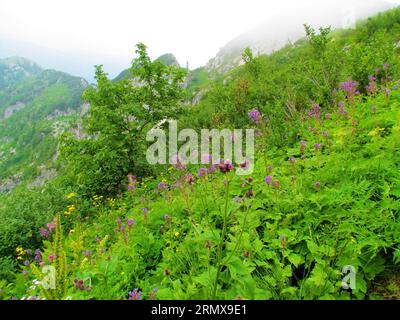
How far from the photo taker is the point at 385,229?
2.91 meters

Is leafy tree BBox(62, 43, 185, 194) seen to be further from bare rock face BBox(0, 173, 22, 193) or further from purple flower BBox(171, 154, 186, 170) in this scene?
bare rock face BBox(0, 173, 22, 193)

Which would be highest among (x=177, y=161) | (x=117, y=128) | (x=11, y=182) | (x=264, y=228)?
(x=117, y=128)

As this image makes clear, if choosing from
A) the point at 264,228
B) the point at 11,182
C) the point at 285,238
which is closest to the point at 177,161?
the point at 264,228

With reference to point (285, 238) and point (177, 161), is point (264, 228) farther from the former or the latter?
point (177, 161)

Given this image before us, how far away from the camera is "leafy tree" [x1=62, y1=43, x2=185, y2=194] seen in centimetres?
1056

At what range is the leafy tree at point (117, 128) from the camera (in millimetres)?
10562

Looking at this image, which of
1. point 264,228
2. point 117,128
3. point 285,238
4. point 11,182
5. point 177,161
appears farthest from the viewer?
point 11,182

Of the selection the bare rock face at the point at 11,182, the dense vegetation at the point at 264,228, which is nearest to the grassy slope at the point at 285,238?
the dense vegetation at the point at 264,228

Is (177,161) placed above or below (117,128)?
below

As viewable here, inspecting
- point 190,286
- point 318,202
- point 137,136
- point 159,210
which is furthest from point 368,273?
point 137,136

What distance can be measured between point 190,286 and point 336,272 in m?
1.41

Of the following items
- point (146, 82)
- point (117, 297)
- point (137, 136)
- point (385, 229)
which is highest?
point (146, 82)

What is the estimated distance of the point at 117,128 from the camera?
11000 millimetres

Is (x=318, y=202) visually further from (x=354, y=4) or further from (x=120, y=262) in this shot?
(x=354, y=4)
